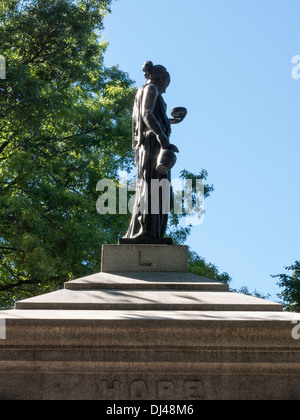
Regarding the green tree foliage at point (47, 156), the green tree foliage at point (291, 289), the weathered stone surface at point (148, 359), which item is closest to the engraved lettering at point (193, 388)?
the weathered stone surface at point (148, 359)

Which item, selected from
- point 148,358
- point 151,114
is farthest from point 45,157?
point 148,358

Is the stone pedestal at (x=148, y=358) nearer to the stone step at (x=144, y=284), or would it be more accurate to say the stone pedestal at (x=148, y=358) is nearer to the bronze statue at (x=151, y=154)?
the stone step at (x=144, y=284)

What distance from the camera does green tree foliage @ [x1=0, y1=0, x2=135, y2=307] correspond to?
15.9 metres

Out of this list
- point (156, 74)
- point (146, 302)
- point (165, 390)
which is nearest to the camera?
point (165, 390)

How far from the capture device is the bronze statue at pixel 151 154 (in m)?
8.59

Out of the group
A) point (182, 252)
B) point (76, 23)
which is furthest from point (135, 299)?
point (76, 23)

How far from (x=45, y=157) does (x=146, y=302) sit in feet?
36.9

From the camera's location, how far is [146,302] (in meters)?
6.23

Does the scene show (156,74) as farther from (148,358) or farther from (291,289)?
(291,289)

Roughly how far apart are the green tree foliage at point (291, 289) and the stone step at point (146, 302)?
46.2 feet

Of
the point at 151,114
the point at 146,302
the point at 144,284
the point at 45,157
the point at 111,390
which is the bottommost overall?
the point at 111,390
